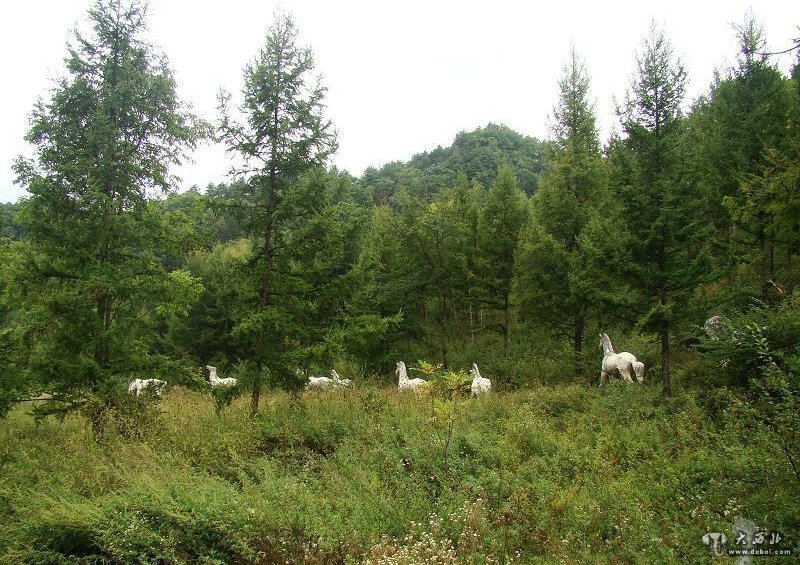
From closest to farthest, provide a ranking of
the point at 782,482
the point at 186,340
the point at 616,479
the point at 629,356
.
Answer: the point at 782,482 < the point at 616,479 < the point at 629,356 < the point at 186,340

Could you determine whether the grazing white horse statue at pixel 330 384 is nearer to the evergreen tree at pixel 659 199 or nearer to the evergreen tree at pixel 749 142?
the evergreen tree at pixel 659 199

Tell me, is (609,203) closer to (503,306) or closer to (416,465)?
(503,306)

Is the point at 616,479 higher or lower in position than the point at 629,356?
lower

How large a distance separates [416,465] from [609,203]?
11294 millimetres

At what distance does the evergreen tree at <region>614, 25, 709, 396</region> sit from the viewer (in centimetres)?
1002

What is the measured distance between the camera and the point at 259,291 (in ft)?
31.8

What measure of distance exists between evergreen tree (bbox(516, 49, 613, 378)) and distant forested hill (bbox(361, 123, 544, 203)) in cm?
3522

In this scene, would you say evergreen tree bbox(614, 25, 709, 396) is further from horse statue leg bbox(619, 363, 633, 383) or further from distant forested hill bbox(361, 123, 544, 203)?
distant forested hill bbox(361, 123, 544, 203)

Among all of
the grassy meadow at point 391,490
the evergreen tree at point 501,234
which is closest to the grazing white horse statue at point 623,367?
the grassy meadow at point 391,490

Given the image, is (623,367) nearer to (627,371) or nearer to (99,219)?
(627,371)

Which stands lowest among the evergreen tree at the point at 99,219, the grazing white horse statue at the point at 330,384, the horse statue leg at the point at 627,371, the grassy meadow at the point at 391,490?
the grassy meadow at the point at 391,490

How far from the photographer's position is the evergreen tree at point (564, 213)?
52.7 feet

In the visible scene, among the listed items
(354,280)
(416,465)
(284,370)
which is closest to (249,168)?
(354,280)

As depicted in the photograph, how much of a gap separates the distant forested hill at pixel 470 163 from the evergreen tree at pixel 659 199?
4211 cm
